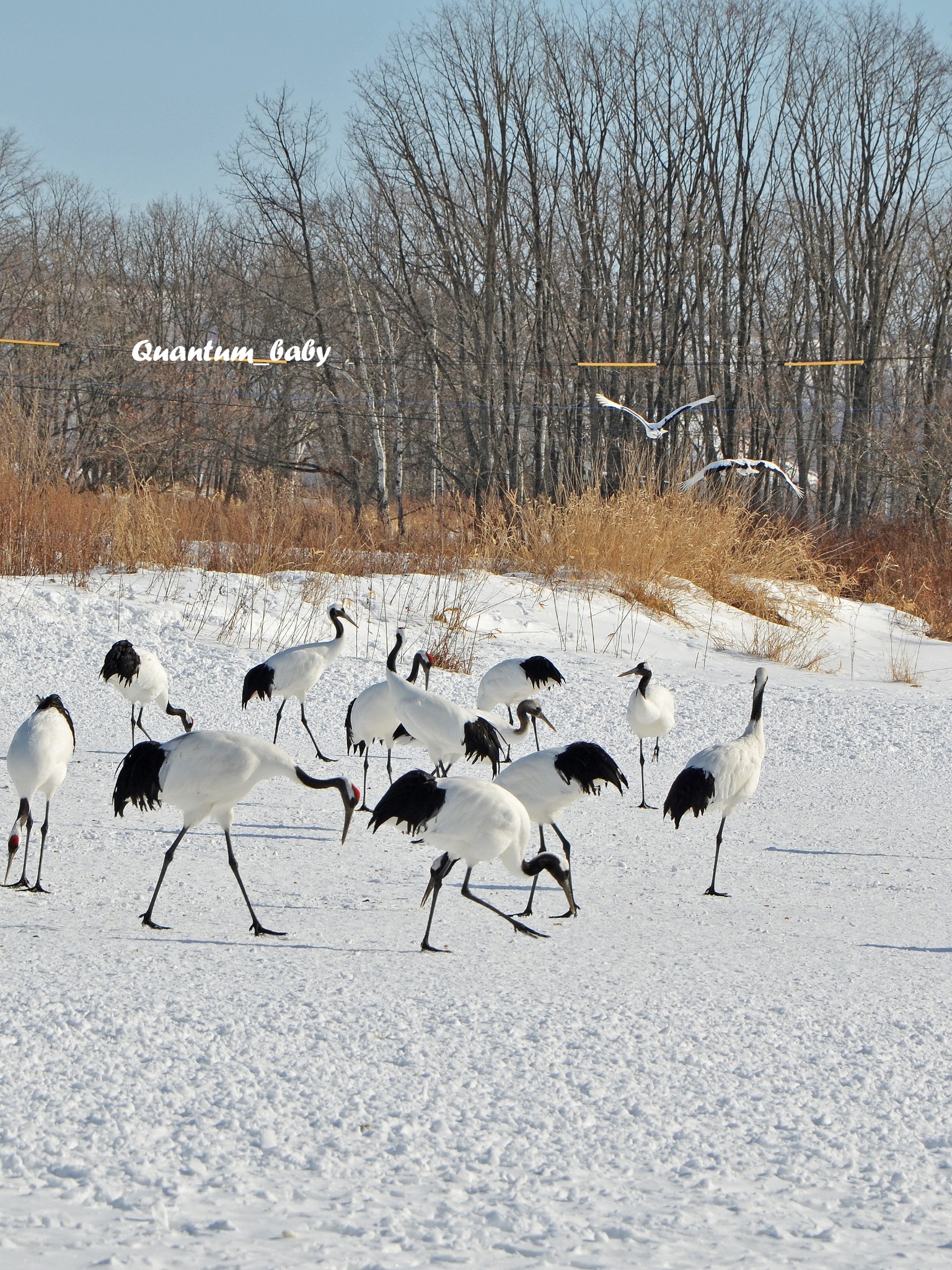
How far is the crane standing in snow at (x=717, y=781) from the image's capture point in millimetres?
5820

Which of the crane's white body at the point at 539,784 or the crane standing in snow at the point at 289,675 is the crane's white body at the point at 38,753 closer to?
the crane's white body at the point at 539,784

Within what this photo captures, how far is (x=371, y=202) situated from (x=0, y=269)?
10.6 meters

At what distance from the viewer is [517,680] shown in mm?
8812

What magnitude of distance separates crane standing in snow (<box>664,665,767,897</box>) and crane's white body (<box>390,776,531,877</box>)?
1.33 metres

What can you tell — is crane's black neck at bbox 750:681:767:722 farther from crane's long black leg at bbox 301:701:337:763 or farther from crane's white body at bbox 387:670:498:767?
crane's long black leg at bbox 301:701:337:763

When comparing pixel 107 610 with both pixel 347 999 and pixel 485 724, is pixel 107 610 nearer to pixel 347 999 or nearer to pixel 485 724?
pixel 485 724

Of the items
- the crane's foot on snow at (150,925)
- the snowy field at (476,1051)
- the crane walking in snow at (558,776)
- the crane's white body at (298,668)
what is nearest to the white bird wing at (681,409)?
the crane's white body at (298,668)

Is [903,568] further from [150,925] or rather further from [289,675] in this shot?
[150,925]

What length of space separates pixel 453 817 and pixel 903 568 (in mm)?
17562

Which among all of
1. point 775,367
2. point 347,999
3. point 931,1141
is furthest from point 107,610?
point 775,367

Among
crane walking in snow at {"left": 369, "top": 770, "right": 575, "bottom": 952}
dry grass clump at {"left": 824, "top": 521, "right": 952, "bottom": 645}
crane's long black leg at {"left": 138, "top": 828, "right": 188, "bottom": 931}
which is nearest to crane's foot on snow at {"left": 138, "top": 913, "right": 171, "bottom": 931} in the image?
crane's long black leg at {"left": 138, "top": 828, "right": 188, "bottom": 931}

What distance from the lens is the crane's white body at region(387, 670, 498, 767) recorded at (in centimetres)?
685

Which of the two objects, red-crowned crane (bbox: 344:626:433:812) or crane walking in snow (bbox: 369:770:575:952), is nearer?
crane walking in snow (bbox: 369:770:575:952)

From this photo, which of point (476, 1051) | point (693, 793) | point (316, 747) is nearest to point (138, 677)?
point (316, 747)
